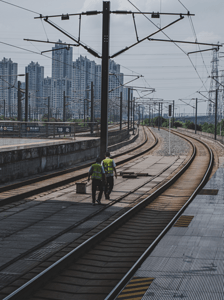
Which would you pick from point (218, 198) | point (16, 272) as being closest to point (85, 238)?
point (16, 272)

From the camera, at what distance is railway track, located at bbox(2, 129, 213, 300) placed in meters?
6.73

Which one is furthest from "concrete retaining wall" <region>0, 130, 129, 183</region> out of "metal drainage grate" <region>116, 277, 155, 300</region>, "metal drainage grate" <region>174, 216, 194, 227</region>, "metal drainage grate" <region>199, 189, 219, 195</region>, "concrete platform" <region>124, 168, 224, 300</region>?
"metal drainage grate" <region>116, 277, 155, 300</region>

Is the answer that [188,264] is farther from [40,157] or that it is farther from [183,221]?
[40,157]

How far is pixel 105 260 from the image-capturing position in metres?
8.62

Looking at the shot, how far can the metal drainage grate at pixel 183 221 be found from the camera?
1146 cm

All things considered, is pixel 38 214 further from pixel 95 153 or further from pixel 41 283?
pixel 95 153

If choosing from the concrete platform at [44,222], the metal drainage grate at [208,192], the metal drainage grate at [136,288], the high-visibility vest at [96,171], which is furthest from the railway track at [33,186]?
the metal drainage grate at [136,288]

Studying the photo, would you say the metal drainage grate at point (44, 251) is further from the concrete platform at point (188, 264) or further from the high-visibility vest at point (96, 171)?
the high-visibility vest at point (96, 171)

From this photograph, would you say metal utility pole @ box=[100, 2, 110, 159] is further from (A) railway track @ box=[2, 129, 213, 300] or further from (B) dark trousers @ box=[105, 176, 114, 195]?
(A) railway track @ box=[2, 129, 213, 300]

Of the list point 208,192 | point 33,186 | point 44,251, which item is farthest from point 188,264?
point 33,186

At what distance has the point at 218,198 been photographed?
16281 mm

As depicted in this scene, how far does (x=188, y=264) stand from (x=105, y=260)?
1816mm

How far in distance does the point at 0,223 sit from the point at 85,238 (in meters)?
3.05

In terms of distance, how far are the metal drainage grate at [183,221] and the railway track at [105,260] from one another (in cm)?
52
